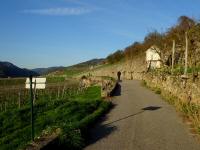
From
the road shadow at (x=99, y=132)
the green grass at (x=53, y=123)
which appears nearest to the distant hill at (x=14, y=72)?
the green grass at (x=53, y=123)

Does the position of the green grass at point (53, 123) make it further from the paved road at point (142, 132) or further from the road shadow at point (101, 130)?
the paved road at point (142, 132)

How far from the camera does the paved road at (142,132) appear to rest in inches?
433

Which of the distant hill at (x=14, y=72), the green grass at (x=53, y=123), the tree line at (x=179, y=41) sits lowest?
the green grass at (x=53, y=123)

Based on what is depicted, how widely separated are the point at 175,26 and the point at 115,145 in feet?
160

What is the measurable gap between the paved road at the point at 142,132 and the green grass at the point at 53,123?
19.6 inches

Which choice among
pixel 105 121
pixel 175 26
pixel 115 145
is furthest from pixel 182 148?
pixel 175 26

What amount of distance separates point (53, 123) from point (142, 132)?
18.0 ft

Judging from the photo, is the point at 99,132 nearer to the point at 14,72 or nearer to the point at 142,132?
the point at 142,132

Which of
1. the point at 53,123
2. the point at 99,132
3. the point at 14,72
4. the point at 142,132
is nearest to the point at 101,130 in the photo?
the point at 99,132

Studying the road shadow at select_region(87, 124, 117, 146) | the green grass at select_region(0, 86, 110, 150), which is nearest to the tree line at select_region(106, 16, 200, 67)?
the green grass at select_region(0, 86, 110, 150)

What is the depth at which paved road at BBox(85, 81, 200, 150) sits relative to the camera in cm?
1101

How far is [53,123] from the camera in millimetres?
17281

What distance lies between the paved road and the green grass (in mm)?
497

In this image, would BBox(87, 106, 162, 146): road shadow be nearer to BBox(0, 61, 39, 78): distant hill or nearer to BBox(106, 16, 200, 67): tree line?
BBox(0, 61, 39, 78): distant hill
